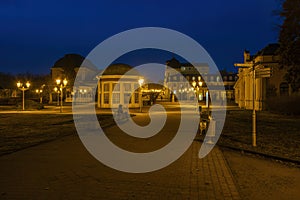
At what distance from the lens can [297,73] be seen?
28969mm

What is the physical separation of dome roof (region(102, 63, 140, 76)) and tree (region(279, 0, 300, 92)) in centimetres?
1806

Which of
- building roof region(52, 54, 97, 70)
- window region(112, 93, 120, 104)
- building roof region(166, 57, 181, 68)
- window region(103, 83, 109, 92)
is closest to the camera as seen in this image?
window region(112, 93, 120, 104)

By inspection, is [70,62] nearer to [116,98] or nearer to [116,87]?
[116,98]

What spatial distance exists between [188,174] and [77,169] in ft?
8.84

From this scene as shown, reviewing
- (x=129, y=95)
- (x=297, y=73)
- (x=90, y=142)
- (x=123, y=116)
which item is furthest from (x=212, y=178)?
(x=129, y=95)

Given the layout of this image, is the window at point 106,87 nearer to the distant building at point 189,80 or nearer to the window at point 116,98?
the window at point 116,98

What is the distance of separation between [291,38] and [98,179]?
24.7 m

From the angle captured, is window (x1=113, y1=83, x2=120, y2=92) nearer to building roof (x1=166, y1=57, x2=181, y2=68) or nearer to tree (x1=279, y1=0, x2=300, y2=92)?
tree (x1=279, y1=0, x2=300, y2=92)

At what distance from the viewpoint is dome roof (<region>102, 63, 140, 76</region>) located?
40.4 meters

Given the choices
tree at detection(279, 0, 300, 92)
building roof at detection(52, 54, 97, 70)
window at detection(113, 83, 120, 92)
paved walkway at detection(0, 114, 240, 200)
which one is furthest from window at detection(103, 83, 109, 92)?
building roof at detection(52, 54, 97, 70)

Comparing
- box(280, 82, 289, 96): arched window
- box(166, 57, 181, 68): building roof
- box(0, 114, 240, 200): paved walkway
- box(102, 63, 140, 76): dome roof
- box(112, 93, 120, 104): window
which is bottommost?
box(0, 114, 240, 200): paved walkway

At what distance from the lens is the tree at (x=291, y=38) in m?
25.8

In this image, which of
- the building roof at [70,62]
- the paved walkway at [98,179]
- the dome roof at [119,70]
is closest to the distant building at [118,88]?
the dome roof at [119,70]

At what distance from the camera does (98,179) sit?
283 inches
